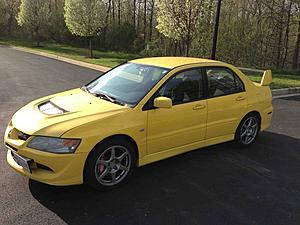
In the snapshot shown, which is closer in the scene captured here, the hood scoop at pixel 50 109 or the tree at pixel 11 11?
the hood scoop at pixel 50 109

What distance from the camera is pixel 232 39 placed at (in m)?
23.7

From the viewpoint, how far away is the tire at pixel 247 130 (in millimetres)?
5699

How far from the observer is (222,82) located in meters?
5.43

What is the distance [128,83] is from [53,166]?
5.40ft

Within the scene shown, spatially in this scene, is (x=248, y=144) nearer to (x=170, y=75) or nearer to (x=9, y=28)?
(x=170, y=75)

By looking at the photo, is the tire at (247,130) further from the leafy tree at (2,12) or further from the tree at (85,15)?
the leafy tree at (2,12)

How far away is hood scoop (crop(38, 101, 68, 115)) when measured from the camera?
4.22 m

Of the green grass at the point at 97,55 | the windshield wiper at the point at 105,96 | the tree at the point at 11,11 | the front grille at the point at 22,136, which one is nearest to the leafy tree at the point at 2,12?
the tree at the point at 11,11

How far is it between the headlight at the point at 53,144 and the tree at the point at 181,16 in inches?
605

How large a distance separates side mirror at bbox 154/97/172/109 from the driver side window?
24 centimetres

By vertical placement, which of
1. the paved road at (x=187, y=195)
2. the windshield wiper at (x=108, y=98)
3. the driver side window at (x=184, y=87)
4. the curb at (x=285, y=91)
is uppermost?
the driver side window at (x=184, y=87)

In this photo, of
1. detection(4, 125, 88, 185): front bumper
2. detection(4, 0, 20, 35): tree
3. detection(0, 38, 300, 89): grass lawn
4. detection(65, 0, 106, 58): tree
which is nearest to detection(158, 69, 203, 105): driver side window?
detection(4, 125, 88, 185): front bumper

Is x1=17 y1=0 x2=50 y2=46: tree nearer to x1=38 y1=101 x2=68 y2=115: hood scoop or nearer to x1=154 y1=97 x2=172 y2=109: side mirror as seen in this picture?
x1=38 y1=101 x2=68 y2=115: hood scoop

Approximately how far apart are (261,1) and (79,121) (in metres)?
24.3
